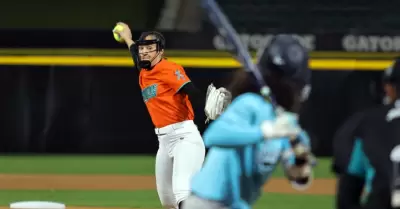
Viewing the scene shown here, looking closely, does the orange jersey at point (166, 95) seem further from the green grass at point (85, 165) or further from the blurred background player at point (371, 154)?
the green grass at point (85, 165)

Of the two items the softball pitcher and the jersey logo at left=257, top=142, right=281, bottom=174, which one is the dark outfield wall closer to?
the softball pitcher

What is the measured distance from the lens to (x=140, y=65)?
25.8 ft

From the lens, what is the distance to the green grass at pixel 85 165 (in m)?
13.0

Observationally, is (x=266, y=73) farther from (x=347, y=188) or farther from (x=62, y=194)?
(x=62, y=194)

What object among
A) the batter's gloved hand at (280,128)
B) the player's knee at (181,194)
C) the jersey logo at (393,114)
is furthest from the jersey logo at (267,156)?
the player's knee at (181,194)

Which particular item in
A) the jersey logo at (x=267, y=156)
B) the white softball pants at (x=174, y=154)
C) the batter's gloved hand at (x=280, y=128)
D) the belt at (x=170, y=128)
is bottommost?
the white softball pants at (x=174, y=154)

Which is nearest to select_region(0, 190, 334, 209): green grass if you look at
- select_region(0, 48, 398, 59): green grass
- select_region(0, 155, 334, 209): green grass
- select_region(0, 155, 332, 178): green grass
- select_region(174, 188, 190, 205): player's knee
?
select_region(0, 155, 334, 209): green grass

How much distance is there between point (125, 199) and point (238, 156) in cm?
664

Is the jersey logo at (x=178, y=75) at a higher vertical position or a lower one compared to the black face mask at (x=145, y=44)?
lower

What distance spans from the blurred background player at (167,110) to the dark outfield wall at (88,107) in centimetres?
661

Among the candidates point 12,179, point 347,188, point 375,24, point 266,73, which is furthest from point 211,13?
point 375,24

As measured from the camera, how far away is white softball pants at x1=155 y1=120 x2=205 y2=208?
291 inches

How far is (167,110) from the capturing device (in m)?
7.75

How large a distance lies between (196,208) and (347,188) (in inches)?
29.8
